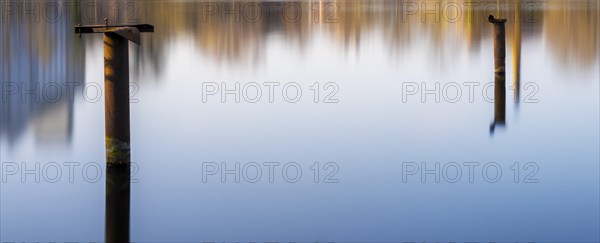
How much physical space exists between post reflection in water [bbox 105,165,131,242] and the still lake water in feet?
0.27

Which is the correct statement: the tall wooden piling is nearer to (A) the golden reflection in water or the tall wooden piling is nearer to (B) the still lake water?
(B) the still lake water

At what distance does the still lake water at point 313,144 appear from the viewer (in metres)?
6.21

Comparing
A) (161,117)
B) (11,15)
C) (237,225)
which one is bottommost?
(237,225)

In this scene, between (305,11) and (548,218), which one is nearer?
(548,218)

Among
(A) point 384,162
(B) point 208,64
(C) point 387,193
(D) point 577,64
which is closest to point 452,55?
(D) point 577,64

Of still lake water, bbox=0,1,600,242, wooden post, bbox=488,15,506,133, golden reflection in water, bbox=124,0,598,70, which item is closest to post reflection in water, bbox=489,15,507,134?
wooden post, bbox=488,15,506,133

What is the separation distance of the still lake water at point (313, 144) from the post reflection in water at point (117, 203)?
0.08 m

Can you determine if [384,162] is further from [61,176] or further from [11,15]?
[11,15]

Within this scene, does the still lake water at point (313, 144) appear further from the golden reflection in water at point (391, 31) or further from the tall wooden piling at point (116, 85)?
the tall wooden piling at point (116, 85)

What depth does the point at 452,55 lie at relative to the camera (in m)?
19.5

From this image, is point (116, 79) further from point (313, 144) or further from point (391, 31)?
point (391, 31)

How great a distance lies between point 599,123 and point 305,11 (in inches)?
1282

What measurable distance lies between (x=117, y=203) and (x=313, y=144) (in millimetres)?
3370

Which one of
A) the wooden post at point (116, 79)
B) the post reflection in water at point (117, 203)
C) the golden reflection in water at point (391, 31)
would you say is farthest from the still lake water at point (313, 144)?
the wooden post at point (116, 79)
